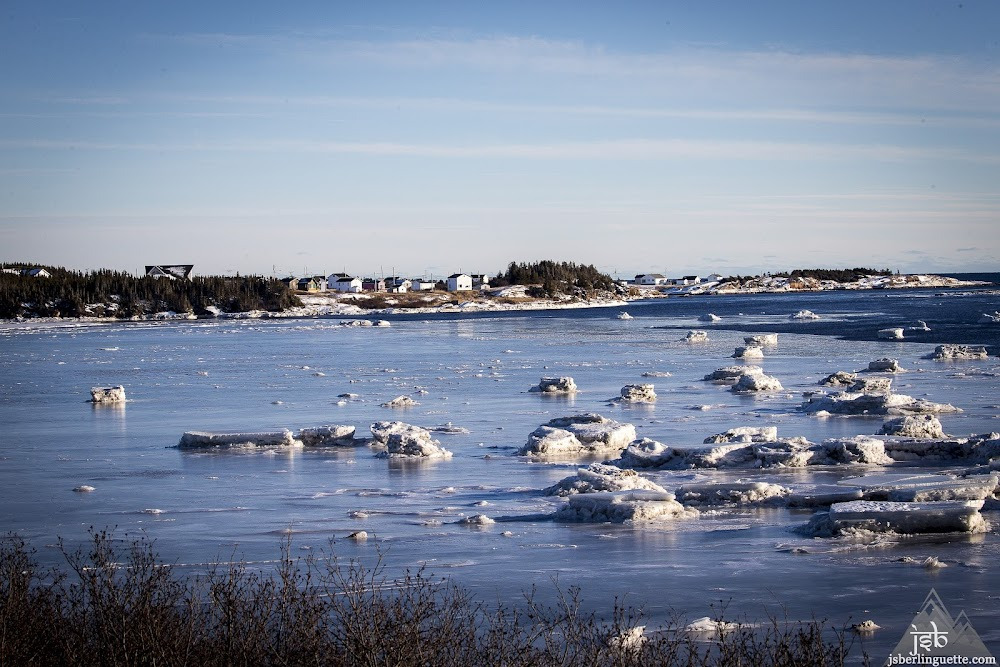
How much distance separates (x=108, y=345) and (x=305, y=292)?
74294 millimetres

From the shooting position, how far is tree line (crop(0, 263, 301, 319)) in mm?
103750

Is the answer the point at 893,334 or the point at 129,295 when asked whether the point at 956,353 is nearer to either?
the point at 893,334

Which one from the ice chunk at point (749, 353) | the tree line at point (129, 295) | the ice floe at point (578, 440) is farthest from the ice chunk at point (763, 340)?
the tree line at point (129, 295)

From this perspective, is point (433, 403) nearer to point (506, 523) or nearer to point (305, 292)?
point (506, 523)

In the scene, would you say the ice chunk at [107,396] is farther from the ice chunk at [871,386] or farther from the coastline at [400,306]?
the coastline at [400,306]

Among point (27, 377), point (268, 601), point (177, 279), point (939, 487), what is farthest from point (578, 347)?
point (177, 279)

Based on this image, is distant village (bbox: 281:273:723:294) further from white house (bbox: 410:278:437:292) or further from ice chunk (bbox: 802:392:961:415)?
ice chunk (bbox: 802:392:961:415)

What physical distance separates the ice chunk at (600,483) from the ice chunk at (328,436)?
538 cm

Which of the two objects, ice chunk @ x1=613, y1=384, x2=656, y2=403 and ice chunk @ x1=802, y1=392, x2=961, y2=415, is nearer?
ice chunk @ x1=802, y1=392, x2=961, y2=415

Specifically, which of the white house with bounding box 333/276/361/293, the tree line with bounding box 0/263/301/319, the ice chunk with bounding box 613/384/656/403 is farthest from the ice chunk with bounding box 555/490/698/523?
the white house with bounding box 333/276/361/293

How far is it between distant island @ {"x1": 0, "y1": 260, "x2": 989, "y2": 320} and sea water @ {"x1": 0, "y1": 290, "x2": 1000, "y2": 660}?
243 ft

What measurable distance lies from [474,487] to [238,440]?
550 cm

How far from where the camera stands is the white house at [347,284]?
140875 millimetres

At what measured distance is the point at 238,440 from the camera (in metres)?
17.2
